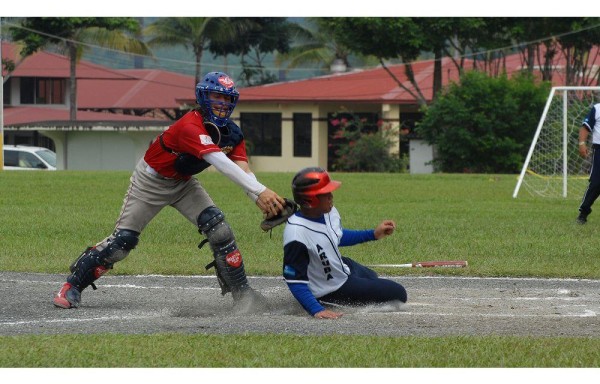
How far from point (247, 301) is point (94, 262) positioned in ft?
3.88

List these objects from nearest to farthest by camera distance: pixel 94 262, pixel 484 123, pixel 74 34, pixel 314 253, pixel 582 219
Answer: pixel 314 253 → pixel 94 262 → pixel 582 219 → pixel 484 123 → pixel 74 34

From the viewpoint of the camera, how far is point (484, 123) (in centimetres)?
4109

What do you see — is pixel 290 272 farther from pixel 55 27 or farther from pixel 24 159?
pixel 55 27

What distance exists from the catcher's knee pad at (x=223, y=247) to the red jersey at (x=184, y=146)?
1.20 ft

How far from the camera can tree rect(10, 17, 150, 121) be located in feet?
186

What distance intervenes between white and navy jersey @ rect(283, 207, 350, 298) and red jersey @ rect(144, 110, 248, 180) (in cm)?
81

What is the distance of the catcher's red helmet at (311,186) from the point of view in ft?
28.3

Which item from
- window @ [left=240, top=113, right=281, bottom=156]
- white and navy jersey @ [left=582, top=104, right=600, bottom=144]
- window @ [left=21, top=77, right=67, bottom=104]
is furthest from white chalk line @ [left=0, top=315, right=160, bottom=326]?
window @ [left=21, top=77, right=67, bottom=104]

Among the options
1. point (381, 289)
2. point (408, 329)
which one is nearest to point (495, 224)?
point (381, 289)

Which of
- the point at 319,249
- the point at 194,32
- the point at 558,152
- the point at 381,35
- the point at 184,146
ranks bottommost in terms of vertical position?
the point at 319,249

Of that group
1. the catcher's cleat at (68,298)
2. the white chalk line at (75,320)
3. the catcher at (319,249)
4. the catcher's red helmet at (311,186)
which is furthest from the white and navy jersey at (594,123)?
the white chalk line at (75,320)

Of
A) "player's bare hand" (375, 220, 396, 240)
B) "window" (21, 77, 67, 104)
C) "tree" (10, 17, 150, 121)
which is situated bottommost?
"player's bare hand" (375, 220, 396, 240)

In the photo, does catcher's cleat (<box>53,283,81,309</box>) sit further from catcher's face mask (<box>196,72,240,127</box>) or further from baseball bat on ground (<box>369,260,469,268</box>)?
baseball bat on ground (<box>369,260,469,268</box>)

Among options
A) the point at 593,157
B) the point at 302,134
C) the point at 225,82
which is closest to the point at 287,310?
the point at 225,82
